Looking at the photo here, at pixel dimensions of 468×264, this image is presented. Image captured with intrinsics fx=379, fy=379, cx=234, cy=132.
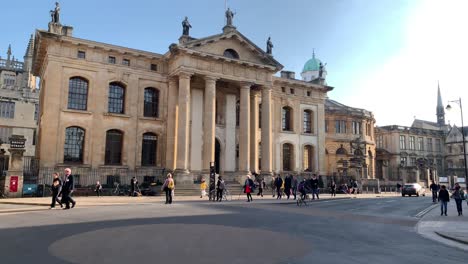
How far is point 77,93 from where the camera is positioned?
3219 cm

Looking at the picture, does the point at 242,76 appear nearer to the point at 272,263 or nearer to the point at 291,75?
the point at 291,75

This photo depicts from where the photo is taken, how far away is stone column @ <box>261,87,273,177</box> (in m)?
37.2

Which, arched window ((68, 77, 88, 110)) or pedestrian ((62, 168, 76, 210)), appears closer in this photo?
pedestrian ((62, 168, 76, 210))

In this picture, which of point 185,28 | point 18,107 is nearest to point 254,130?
point 185,28

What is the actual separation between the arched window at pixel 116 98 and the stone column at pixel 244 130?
11.0 metres

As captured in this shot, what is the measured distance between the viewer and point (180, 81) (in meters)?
33.1

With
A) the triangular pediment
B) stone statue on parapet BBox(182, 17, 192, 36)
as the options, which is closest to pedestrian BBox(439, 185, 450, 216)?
the triangular pediment

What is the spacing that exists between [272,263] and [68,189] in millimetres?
12415

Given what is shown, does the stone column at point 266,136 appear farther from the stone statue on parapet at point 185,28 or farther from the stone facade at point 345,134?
the stone facade at point 345,134

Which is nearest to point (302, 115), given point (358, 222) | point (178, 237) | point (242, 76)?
point (242, 76)

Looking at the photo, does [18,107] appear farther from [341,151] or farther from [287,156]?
[341,151]

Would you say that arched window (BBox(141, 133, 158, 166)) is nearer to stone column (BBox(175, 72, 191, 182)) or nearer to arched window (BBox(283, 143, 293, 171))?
stone column (BBox(175, 72, 191, 182))

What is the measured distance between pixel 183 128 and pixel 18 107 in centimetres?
3594

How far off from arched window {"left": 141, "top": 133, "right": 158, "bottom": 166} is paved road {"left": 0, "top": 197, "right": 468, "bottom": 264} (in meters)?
21.3
